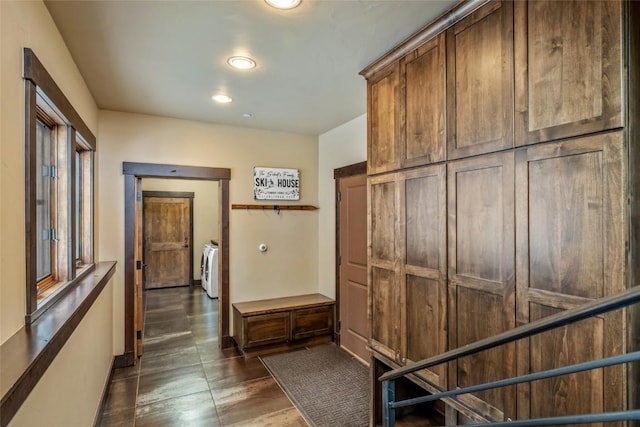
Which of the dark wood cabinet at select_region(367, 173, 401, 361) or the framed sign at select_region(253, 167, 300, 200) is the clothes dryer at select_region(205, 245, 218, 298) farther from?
the dark wood cabinet at select_region(367, 173, 401, 361)

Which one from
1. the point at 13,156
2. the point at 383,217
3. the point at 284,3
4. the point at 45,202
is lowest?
the point at 383,217

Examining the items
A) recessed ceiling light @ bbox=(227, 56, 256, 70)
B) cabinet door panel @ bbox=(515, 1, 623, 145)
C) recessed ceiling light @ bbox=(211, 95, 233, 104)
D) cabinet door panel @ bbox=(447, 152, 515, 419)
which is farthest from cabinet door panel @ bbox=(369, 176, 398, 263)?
recessed ceiling light @ bbox=(211, 95, 233, 104)

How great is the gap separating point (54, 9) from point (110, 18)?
258 millimetres

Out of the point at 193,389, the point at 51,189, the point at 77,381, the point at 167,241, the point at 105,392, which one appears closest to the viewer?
the point at 77,381

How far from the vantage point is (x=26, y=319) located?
56.1 inches

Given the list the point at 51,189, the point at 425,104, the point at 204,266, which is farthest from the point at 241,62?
the point at 204,266

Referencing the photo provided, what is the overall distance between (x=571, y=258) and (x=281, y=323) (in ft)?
10.5

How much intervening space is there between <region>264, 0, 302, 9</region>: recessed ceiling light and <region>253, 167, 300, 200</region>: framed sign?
2.61m

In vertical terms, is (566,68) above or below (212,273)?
above

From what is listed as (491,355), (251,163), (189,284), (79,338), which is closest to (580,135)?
(491,355)

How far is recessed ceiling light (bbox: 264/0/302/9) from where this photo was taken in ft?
5.63

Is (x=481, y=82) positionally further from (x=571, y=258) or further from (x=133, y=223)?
(x=133, y=223)

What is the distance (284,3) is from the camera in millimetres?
1730

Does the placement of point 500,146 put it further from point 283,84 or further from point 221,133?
point 221,133
